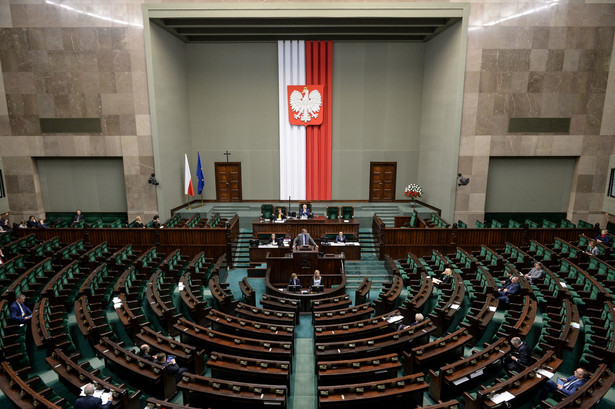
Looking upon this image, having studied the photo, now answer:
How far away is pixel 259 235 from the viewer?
12406 millimetres

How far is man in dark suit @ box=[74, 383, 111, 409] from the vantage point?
4.58 meters

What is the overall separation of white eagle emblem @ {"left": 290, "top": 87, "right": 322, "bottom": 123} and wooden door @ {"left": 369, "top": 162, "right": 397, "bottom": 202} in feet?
11.5

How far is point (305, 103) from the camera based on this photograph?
1617cm

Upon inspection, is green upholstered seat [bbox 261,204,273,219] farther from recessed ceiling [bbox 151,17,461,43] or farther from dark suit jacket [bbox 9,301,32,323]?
dark suit jacket [bbox 9,301,32,323]

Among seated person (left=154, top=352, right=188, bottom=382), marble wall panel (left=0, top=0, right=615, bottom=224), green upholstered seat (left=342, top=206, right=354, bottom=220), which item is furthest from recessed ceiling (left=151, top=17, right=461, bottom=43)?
seated person (left=154, top=352, right=188, bottom=382)

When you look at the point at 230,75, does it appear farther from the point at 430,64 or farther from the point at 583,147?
the point at 583,147

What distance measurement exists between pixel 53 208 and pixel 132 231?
18.7ft

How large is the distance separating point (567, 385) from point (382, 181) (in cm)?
1236

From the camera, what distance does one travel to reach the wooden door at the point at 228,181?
16.9m

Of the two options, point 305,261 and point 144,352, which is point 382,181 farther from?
point 144,352

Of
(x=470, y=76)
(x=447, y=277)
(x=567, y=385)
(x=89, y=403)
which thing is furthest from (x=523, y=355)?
(x=470, y=76)

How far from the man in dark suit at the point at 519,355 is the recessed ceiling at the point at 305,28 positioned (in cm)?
1157

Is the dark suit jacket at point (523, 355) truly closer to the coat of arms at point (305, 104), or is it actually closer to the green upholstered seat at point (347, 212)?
the green upholstered seat at point (347, 212)

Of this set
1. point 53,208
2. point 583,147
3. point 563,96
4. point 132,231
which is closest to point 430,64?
point 563,96
